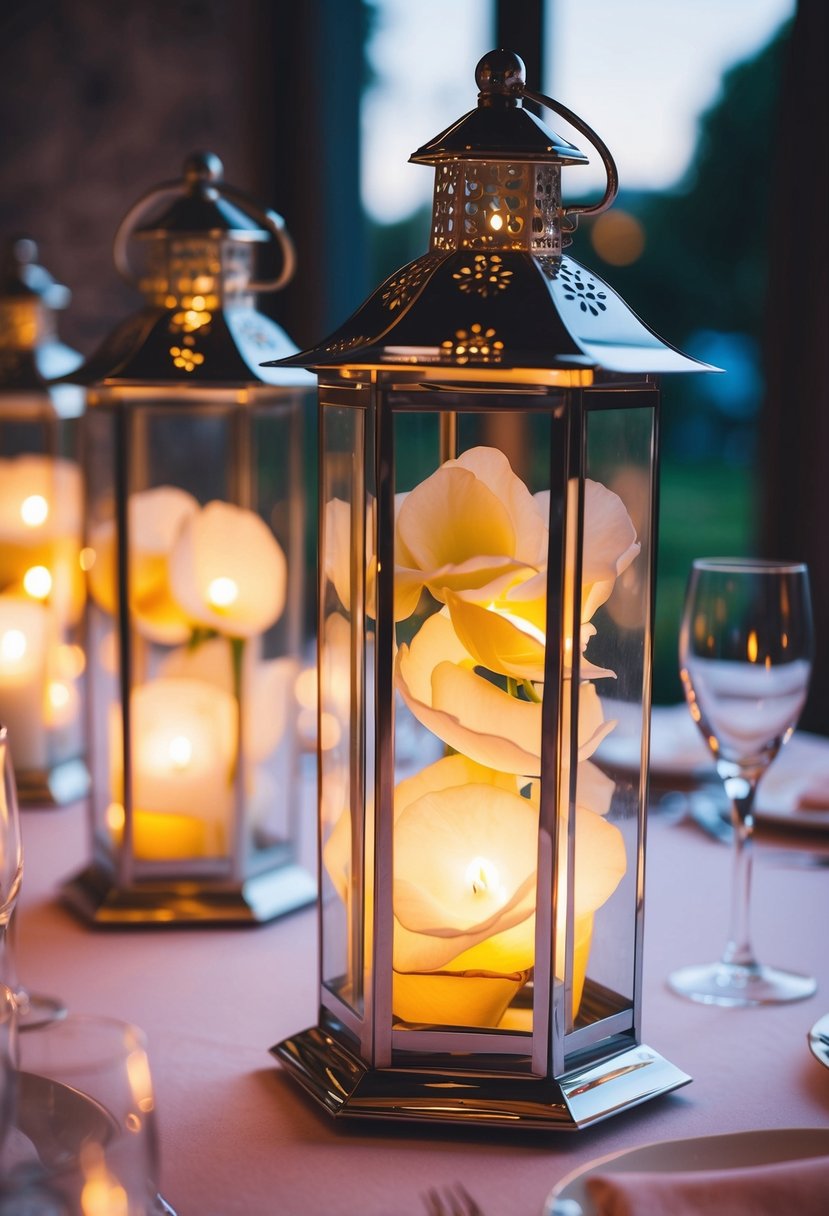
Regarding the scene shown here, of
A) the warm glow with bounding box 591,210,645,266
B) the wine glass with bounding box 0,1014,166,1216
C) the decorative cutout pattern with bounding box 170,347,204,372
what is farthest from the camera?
the warm glow with bounding box 591,210,645,266

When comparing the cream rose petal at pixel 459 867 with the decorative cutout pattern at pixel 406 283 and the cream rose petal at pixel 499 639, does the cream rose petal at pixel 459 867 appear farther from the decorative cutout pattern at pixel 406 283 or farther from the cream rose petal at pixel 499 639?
the decorative cutout pattern at pixel 406 283

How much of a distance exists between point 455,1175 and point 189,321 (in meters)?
0.65

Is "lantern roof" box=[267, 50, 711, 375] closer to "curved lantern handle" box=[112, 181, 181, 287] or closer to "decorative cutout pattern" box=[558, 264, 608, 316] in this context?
"decorative cutout pattern" box=[558, 264, 608, 316]

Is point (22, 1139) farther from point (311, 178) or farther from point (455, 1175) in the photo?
point (311, 178)

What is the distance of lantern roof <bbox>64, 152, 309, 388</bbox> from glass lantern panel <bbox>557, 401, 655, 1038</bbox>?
0.37m

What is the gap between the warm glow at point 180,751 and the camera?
106 cm

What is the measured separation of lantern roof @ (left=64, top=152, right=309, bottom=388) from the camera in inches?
38.9

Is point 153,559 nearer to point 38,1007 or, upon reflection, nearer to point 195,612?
point 195,612

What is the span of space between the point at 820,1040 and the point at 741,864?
0.18 metres

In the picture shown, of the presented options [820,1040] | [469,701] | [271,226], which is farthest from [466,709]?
[271,226]

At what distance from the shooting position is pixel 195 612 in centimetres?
103

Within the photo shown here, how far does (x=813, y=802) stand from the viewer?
123 centimetres

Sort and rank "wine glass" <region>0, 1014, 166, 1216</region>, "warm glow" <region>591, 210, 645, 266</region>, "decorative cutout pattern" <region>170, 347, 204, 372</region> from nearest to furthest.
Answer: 1. "wine glass" <region>0, 1014, 166, 1216</region>
2. "decorative cutout pattern" <region>170, 347, 204, 372</region>
3. "warm glow" <region>591, 210, 645, 266</region>

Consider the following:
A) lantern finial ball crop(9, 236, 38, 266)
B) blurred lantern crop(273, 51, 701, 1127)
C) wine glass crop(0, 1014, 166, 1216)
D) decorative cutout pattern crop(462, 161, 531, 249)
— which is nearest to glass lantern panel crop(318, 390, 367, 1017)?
blurred lantern crop(273, 51, 701, 1127)
